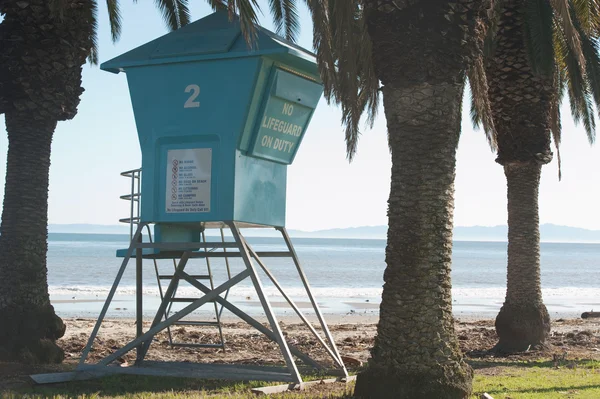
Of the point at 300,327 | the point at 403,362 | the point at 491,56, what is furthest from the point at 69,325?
the point at 403,362

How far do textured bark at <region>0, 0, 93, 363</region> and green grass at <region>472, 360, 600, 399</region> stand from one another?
484 cm

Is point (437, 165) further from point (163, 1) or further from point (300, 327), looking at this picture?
point (300, 327)

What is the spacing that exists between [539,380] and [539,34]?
5.12m

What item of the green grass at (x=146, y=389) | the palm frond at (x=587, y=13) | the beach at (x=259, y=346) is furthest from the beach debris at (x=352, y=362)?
the palm frond at (x=587, y=13)

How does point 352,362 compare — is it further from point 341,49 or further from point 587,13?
point 587,13

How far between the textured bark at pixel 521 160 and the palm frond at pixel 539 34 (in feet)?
0.81

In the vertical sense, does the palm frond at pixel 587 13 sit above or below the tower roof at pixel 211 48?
above

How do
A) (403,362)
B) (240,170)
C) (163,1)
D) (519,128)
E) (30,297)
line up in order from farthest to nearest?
(163,1) → (519,128) → (30,297) → (240,170) → (403,362)

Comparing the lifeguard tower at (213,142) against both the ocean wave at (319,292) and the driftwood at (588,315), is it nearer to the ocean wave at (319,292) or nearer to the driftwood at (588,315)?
the driftwood at (588,315)

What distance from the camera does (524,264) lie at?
12.3 meters

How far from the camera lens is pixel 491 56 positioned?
1255cm

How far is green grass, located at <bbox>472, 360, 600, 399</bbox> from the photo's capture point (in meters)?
7.72

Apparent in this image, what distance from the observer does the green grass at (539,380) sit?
7.72 metres

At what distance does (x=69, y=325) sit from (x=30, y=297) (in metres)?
5.87
